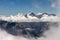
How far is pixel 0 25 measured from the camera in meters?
163
